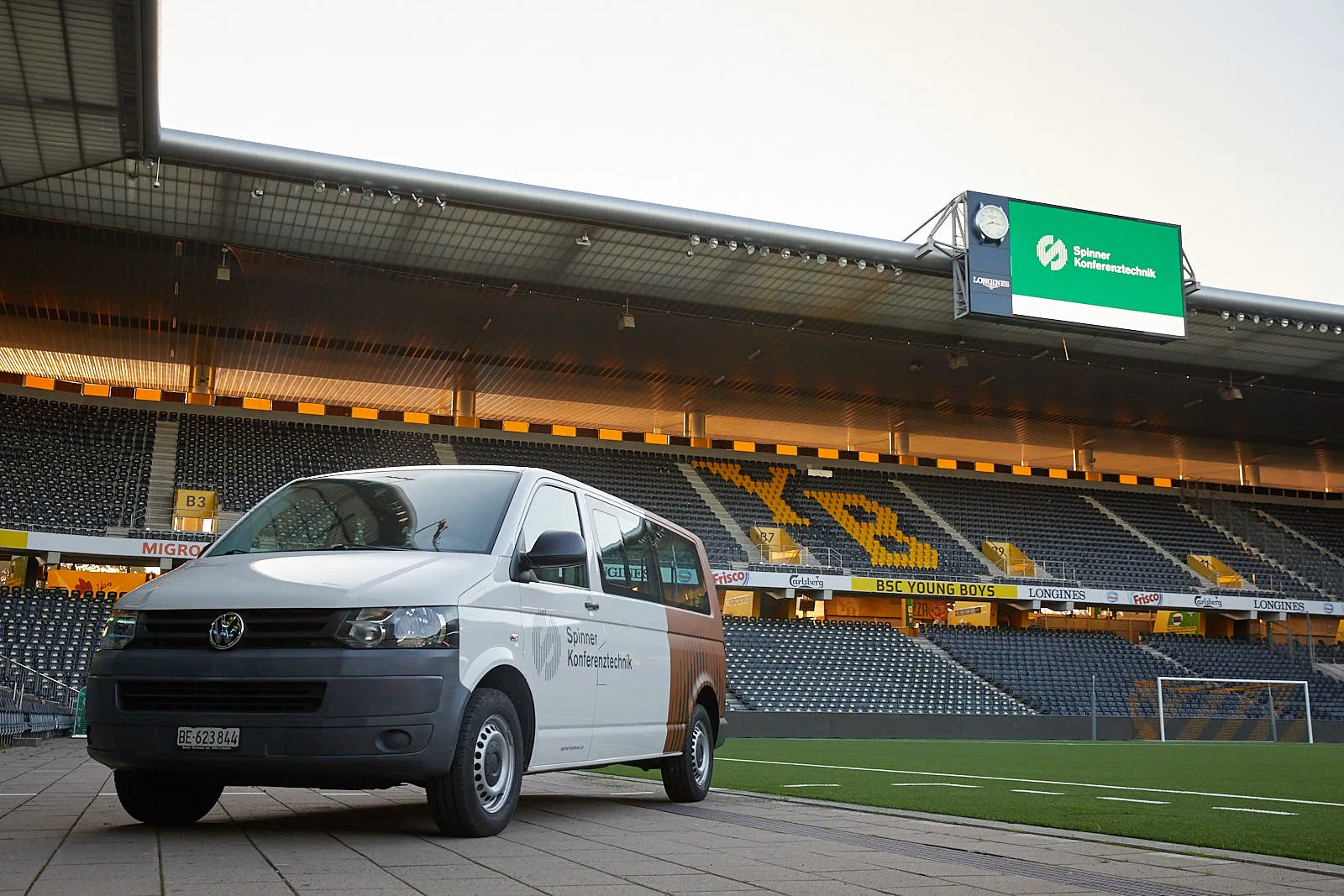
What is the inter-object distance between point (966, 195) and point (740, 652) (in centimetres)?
1301

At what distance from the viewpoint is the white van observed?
5332 millimetres

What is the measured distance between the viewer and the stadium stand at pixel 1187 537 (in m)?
42.2

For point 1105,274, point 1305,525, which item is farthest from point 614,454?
point 1305,525

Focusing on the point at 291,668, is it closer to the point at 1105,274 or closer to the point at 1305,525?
the point at 1105,274

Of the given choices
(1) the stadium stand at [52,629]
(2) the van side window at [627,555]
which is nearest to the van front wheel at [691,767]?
(2) the van side window at [627,555]

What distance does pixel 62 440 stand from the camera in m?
32.3

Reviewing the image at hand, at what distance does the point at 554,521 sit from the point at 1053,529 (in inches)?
1498

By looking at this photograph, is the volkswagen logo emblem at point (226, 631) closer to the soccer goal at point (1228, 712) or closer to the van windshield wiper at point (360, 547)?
the van windshield wiper at point (360, 547)

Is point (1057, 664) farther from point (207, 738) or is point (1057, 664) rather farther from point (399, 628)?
point (207, 738)

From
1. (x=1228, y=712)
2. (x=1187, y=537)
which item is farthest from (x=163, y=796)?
(x=1187, y=537)

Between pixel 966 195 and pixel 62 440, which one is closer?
pixel 966 195

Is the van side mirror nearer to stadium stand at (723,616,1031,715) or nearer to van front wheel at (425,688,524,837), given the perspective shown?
van front wheel at (425,688,524,837)

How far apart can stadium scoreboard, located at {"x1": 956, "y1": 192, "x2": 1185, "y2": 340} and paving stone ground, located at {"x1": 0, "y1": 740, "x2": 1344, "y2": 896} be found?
19377 millimetres

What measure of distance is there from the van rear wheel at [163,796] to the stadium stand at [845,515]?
31568 mm
